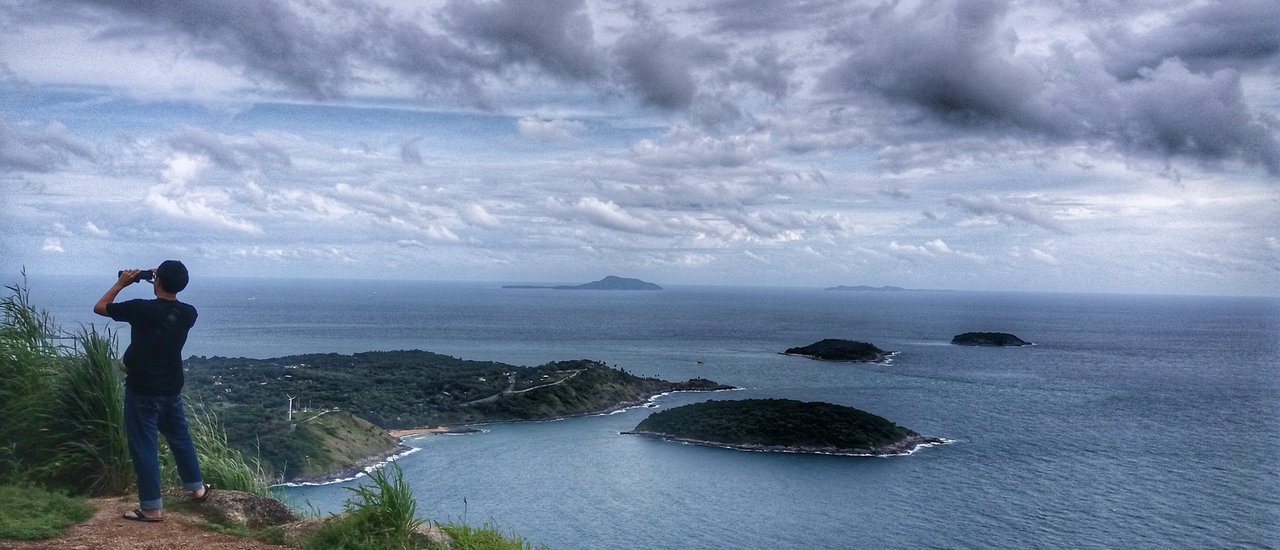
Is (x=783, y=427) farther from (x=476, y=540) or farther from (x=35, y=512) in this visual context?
(x=35, y=512)

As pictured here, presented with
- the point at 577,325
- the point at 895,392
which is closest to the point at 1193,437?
the point at 895,392

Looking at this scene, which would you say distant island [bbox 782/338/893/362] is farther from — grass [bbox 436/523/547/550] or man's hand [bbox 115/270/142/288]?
man's hand [bbox 115/270/142/288]

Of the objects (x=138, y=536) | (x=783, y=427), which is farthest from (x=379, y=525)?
(x=783, y=427)

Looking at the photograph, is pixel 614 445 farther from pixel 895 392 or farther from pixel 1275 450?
pixel 1275 450

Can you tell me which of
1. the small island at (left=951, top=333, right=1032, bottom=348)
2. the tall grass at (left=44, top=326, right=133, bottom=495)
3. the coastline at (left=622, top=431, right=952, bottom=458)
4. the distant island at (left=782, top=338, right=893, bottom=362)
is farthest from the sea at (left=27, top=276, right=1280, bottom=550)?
the small island at (left=951, top=333, right=1032, bottom=348)

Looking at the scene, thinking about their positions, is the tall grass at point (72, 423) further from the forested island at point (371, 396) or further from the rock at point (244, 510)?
the forested island at point (371, 396)
